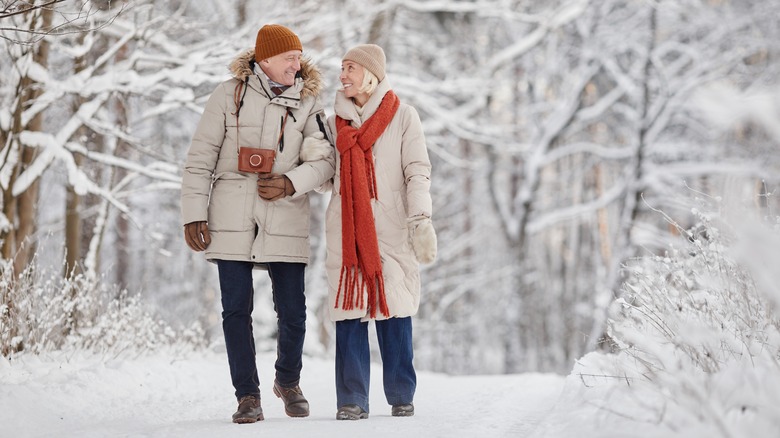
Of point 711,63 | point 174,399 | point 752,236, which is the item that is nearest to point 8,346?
point 174,399

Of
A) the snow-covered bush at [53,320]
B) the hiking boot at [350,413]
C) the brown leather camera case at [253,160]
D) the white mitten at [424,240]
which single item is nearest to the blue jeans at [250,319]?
the hiking boot at [350,413]

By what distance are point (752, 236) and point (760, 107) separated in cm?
31

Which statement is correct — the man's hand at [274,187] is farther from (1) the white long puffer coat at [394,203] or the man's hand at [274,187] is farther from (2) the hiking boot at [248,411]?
(2) the hiking boot at [248,411]

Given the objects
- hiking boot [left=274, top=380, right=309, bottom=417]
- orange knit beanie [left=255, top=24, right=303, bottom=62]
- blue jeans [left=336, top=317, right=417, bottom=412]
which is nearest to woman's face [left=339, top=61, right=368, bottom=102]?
orange knit beanie [left=255, top=24, right=303, bottom=62]

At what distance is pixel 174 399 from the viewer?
18.6 ft

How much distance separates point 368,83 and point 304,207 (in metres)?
0.76

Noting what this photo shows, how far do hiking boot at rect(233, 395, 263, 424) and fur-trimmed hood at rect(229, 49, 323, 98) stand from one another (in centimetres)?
164

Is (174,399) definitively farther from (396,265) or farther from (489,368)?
(489,368)

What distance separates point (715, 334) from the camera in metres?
3.76

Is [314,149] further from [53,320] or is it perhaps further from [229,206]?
[53,320]

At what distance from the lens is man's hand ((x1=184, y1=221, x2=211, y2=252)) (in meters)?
4.59

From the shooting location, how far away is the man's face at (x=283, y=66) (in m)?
4.83

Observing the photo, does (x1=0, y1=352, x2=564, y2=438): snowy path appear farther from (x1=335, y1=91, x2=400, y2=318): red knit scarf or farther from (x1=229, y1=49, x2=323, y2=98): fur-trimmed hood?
(x1=229, y1=49, x2=323, y2=98): fur-trimmed hood

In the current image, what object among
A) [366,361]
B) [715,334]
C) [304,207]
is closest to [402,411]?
[366,361]
